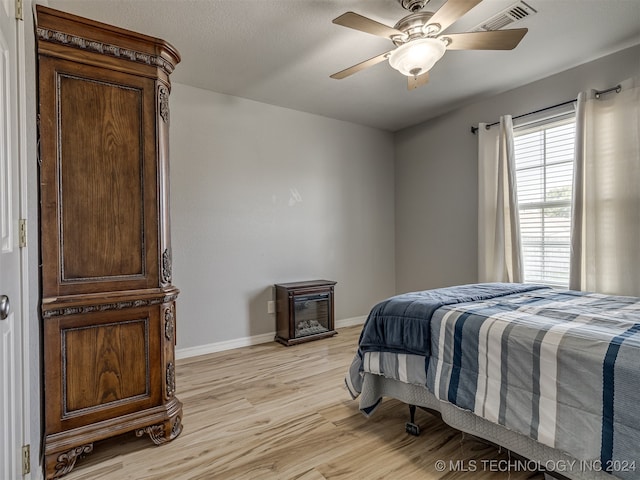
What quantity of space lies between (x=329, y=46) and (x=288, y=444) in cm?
272

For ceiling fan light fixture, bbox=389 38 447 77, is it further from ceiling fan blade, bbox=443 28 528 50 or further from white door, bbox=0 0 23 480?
white door, bbox=0 0 23 480

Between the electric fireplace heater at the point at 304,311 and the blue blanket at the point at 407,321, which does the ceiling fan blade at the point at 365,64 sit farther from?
the electric fireplace heater at the point at 304,311

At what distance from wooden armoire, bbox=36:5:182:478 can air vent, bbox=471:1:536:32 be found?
2099mm

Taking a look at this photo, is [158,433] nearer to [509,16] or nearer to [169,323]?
[169,323]

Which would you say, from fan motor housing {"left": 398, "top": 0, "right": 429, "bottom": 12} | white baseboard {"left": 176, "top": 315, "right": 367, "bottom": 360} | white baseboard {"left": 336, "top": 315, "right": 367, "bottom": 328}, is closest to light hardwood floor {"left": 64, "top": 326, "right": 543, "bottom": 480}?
white baseboard {"left": 176, "top": 315, "right": 367, "bottom": 360}

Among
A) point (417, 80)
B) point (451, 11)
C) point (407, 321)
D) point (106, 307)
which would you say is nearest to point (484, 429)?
point (407, 321)

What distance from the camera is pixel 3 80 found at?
1220 mm

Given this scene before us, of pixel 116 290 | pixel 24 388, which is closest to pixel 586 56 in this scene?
pixel 116 290

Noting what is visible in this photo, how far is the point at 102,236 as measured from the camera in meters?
1.80

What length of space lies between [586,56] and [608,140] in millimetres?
737

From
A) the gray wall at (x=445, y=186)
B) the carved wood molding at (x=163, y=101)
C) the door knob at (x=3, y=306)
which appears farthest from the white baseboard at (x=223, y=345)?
the door knob at (x=3, y=306)

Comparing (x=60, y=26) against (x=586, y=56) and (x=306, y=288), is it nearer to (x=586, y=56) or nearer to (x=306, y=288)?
(x=306, y=288)

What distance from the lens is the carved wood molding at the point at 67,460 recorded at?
1.68 meters

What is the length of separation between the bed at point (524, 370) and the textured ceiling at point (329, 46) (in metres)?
1.87
